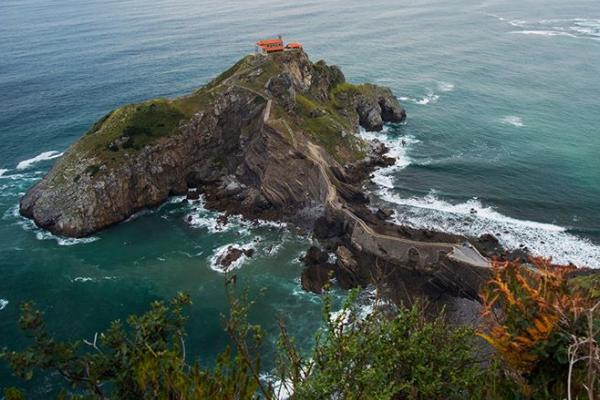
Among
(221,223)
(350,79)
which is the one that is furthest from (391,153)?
(350,79)

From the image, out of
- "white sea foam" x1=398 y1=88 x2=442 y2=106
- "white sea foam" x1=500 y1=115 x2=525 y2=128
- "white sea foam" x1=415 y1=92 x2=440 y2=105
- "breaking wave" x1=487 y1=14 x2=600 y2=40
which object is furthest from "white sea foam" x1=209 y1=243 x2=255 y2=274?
"breaking wave" x1=487 y1=14 x2=600 y2=40

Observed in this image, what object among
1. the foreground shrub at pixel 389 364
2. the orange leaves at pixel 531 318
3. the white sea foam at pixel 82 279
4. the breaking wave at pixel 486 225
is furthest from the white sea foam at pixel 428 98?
the orange leaves at pixel 531 318

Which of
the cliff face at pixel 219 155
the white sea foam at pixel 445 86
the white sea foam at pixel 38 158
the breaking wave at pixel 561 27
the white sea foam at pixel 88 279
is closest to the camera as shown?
the white sea foam at pixel 88 279

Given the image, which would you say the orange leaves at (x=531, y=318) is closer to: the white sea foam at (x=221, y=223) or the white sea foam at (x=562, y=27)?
the white sea foam at (x=221, y=223)

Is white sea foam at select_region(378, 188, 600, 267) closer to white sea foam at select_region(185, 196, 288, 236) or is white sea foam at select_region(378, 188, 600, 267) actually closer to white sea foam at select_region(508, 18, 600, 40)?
white sea foam at select_region(185, 196, 288, 236)

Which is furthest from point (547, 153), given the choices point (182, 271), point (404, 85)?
point (182, 271)
